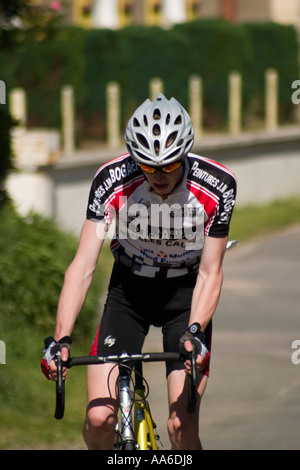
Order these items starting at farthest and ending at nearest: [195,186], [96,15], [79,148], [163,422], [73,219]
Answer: [96,15] → [79,148] → [73,219] → [163,422] → [195,186]

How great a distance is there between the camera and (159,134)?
4.54 metres

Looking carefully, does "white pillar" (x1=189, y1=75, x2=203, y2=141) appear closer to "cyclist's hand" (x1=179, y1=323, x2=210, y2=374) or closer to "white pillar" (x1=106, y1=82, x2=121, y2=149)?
"white pillar" (x1=106, y1=82, x2=121, y2=149)

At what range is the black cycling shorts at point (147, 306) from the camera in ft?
16.3

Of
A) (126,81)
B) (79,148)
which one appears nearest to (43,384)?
(79,148)

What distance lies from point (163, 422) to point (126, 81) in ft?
36.9

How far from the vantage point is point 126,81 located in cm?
1731

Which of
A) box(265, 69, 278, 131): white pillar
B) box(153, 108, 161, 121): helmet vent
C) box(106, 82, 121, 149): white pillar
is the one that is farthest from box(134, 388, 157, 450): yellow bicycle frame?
box(265, 69, 278, 131): white pillar

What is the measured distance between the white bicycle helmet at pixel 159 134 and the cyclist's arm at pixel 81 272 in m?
0.45

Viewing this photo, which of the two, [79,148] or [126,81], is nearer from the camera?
[79,148]

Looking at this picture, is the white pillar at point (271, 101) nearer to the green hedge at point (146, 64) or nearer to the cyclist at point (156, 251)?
the green hedge at point (146, 64)

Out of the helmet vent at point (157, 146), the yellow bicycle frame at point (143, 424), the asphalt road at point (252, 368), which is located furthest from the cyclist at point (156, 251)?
the asphalt road at point (252, 368)

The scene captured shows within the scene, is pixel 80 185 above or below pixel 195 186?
above

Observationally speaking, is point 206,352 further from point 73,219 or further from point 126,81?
point 126,81
